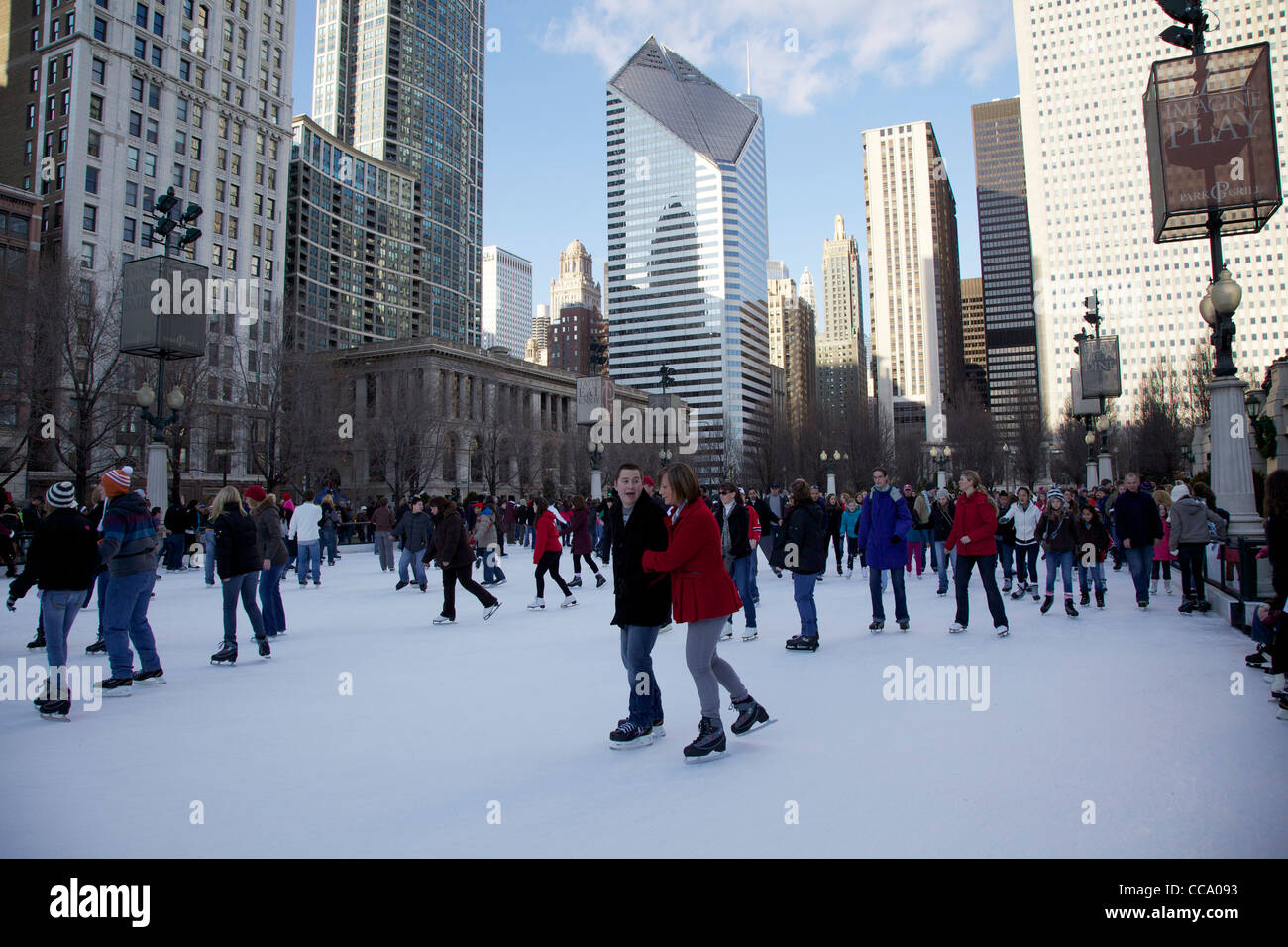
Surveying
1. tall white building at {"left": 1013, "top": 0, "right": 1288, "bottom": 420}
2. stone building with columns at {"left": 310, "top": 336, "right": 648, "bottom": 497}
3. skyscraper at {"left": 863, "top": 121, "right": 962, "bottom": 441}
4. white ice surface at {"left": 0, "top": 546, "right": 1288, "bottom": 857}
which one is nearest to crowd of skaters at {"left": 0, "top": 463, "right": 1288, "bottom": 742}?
white ice surface at {"left": 0, "top": 546, "right": 1288, "bottom": 857}

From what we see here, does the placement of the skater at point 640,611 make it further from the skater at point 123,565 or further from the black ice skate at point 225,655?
the black ice skate at point 225,655

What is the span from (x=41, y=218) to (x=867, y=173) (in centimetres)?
15656

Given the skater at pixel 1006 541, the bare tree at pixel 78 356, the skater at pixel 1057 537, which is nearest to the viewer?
the skater at pixel 1057 537

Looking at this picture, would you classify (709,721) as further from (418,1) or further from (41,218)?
(418,1)

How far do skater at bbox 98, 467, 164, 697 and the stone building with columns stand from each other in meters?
30.4

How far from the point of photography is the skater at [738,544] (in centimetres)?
900

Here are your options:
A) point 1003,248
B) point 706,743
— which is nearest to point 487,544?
point 706,743

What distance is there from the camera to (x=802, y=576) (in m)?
7.96

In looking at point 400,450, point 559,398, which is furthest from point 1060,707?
point 559,398

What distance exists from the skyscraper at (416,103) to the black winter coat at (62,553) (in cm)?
12163

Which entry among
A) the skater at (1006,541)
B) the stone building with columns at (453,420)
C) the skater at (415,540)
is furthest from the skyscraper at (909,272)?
the skater at (415,540)

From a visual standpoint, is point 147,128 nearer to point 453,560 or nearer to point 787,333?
point 453,560

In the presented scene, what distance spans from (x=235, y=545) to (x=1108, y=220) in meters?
122

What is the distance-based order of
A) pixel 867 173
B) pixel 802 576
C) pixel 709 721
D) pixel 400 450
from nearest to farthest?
1. pixel 709 721
2. pixel 802 576
3. pixel 400 450
4. pixel 867 173
